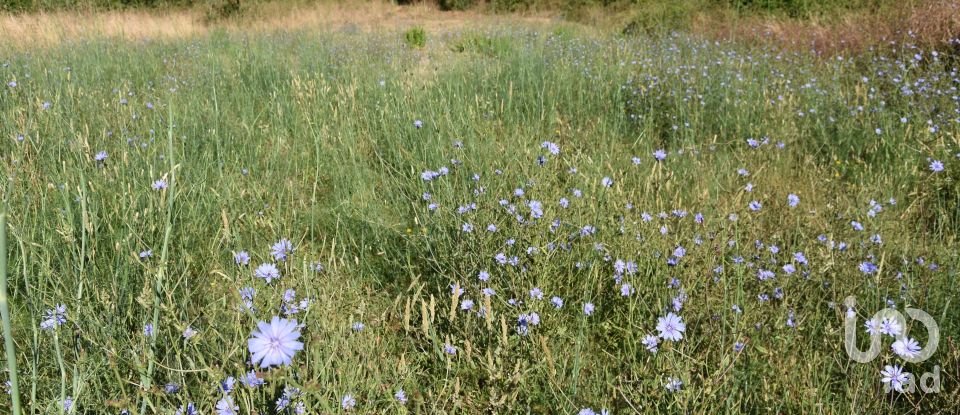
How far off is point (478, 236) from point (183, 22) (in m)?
9.42

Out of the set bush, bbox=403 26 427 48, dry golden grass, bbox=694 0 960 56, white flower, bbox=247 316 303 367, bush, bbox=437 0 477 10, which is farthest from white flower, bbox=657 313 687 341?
bush, bbox=437 0 477 10

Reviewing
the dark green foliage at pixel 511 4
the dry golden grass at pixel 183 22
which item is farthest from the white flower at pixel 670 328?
the dark green foliage at pixel 511 4

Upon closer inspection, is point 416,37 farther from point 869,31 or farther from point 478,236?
point 478,236

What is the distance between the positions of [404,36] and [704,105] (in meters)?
5.50

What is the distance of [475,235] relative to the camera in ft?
5.96

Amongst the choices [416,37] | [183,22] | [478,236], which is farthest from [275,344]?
[183,22]

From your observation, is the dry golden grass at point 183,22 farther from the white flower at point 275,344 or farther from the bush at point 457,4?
the white flower at point 275,344

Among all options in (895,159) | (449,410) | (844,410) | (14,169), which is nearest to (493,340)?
(449,410)

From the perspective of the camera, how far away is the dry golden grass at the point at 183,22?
Answer: 5.10 meters

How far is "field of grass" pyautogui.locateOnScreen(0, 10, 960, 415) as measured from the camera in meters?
1.26

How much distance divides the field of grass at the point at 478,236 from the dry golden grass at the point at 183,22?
0.41 meters

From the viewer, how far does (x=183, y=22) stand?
9383 mm

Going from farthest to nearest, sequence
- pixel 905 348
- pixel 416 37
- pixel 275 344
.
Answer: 1. pixel 416 37
2. pixel 905 348
3. pixel 275 344

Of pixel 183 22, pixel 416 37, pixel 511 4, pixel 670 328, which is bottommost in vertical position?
pixel 670 328
